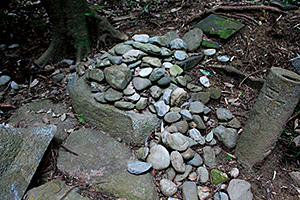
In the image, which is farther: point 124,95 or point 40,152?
point 124,95

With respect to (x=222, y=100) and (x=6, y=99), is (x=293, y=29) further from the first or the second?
(x=6, y=99)

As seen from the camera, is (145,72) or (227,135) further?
(145,72)

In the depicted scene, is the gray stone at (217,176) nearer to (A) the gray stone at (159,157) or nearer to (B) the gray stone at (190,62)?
(A) the gray stone at (159,157)

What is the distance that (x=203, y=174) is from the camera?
206 cm

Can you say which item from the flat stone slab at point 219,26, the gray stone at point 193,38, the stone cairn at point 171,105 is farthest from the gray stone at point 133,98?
the flat stone slab at point 219,26

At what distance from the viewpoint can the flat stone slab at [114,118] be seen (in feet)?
7.64

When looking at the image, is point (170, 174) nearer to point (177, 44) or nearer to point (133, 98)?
point (133, 98)

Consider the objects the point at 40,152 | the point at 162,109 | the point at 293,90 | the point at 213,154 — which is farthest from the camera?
the point at 162,109

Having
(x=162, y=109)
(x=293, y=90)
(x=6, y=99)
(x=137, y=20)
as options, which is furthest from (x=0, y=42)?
(x=293, y=90)

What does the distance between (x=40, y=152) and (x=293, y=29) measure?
11.7 ft

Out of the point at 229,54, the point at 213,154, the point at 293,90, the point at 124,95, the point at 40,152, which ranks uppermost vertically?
the point at 293,90

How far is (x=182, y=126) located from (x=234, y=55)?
1.43 metres

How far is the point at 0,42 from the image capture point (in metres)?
4.09

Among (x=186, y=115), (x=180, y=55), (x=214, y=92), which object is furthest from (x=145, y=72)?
(x=214, y=92)
